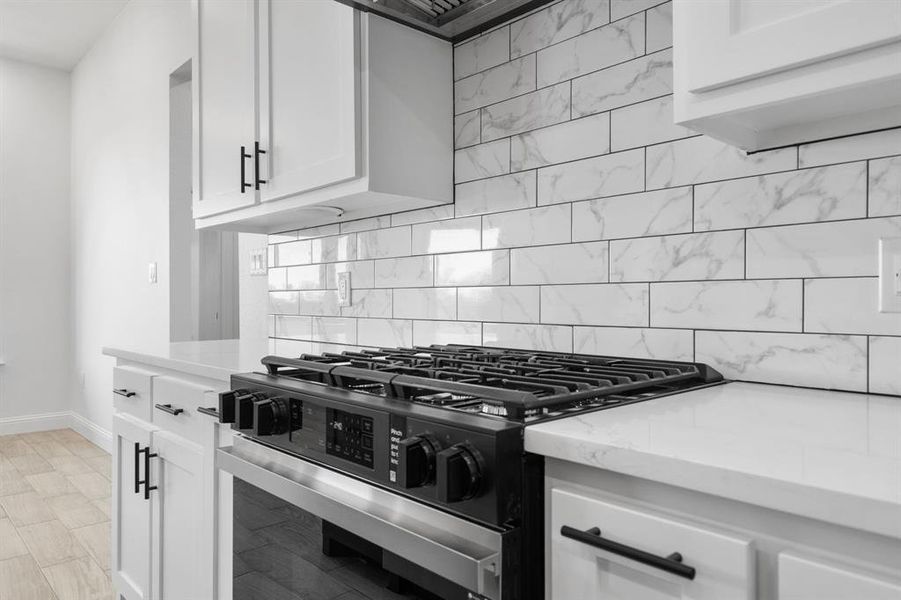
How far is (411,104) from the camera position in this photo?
1748 millimetres

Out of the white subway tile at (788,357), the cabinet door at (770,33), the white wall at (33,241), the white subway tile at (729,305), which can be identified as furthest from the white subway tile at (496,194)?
the white wall at (33,241)

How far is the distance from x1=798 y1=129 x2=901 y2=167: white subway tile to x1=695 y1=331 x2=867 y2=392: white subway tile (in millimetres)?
319

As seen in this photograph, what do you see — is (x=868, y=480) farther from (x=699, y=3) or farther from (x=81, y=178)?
(x=81, y=178)

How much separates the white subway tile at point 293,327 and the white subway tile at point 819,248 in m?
1.63

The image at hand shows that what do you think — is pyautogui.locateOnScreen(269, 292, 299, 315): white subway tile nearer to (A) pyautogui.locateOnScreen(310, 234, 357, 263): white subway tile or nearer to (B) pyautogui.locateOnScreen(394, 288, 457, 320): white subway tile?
(A) pyautogui.locateOnScreen(310, 234, 357, 263): white subway tile

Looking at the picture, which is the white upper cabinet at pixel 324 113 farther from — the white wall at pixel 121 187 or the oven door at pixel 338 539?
the white wall at pixel 121 187

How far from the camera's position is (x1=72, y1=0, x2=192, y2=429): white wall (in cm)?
366

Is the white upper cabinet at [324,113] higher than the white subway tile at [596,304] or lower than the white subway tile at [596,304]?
higher

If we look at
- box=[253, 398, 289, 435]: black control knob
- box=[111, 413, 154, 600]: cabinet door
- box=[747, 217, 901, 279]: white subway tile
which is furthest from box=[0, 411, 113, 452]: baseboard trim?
box=[747, 217, 901, 279]: white subway tile

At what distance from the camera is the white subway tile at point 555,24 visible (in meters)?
1.51

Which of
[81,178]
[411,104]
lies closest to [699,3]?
[411,104]

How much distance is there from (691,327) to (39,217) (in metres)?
5.38

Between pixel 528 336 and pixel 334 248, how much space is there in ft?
3.10

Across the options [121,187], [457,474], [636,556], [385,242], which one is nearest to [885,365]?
[636,556]
